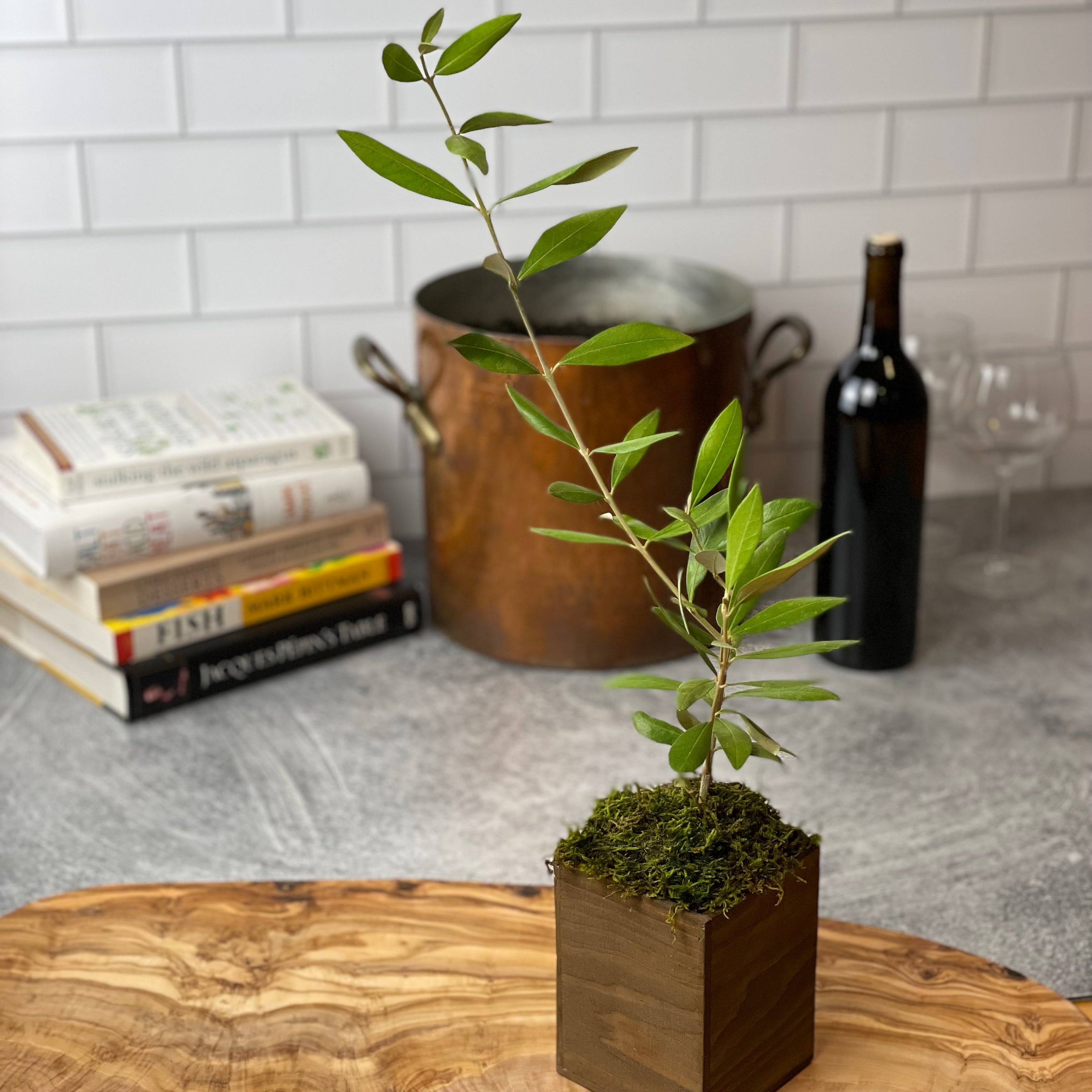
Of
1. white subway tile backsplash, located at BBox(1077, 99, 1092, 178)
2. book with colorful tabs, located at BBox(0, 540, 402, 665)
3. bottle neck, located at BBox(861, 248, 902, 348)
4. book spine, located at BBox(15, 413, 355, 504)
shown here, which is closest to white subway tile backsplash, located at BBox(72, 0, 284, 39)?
book spine, located at BBox(15, 413, 355, 504)

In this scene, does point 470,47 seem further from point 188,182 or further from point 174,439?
point 188,182

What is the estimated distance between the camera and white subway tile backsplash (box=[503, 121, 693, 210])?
1.24 meters

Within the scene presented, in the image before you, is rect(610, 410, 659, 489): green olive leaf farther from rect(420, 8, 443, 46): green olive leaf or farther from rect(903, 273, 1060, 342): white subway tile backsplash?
rect(903, 273, 1060, 342): white subway tile backsplash

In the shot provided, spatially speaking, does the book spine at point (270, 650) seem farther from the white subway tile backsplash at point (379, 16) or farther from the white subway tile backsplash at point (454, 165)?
the white subway tile backsplash at point (379, 16)

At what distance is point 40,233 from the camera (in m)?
1.21

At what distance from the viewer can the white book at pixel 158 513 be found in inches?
40.1

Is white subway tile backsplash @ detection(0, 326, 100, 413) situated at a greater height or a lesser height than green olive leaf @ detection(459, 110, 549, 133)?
lesser

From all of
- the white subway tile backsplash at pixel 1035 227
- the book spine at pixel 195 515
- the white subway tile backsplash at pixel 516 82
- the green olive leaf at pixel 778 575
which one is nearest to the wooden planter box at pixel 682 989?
the green olive leaf at pixel 778 575

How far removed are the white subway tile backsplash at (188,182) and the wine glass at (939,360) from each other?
58 centimetres

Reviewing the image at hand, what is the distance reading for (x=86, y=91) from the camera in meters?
1.17

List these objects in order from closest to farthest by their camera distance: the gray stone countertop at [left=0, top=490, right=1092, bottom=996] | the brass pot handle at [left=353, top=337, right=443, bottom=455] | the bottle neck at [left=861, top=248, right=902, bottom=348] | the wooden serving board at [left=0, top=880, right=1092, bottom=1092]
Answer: the wooden serving board at [left=0, top=880, right=1092, bottom=1092] < the gray stone countertop at [left=0, top=490, right=1092, bottom=996] < the bottle neck at [left=861, top=248, right=902, bottom=348] < the brass pot handle at [left=353, top=337, right=443, bottom=455]

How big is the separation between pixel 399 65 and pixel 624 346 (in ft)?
0.42

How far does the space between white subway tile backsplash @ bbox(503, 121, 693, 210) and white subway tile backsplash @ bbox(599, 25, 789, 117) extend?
2cm

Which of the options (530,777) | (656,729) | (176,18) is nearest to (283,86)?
(176,18)
